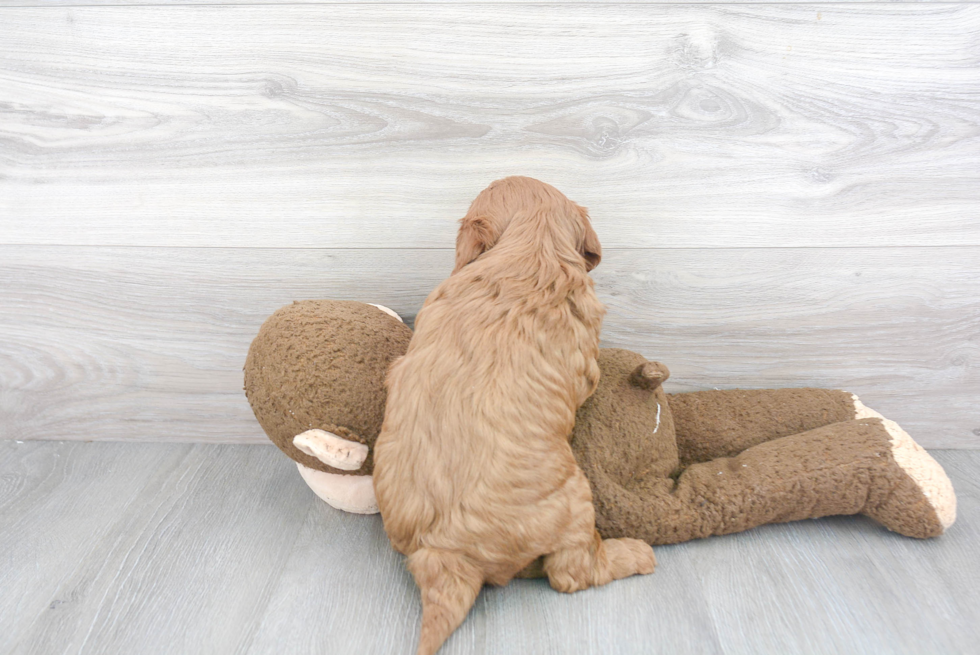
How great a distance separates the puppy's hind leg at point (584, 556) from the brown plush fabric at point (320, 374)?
37 centimetres

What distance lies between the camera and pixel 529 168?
1319 millimetres

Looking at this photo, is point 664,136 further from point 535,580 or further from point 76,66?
point 76,66

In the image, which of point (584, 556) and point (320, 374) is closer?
point (584, 556)

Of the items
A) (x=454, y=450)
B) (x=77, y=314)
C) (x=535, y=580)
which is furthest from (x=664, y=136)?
(x=77, y=314)

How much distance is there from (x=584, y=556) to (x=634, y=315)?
22.1 inches

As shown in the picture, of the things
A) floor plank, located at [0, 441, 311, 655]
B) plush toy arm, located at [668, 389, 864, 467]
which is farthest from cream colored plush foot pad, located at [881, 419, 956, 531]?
floor plank, located at [0, 441, 311, 655]

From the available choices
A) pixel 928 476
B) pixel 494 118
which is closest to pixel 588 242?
pixel 494 118

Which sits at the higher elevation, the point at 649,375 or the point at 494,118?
the point at 494,118

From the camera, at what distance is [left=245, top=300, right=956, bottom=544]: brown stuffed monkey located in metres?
1.13

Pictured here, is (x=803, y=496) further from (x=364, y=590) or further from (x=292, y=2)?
(x=292, y=2)

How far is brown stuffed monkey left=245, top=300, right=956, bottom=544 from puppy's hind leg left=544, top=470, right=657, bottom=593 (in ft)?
0.17

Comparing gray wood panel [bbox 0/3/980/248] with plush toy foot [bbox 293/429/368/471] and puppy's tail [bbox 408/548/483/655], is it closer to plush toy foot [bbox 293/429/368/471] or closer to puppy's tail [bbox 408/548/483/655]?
plush toy foot [bbox 293/429/368/471]

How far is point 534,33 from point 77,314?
3.82ft

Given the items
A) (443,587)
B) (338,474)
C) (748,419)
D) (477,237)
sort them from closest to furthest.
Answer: (443,587) < (477,237) < (338,474) < (748,419)
